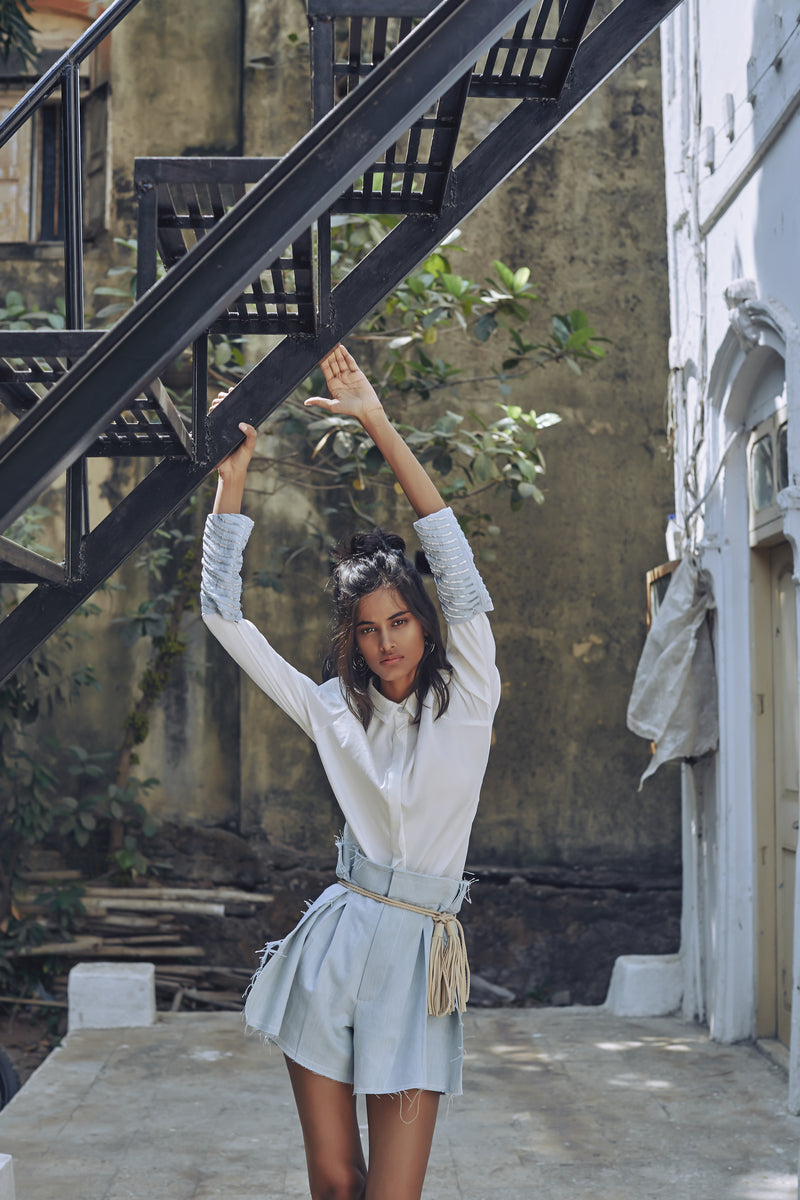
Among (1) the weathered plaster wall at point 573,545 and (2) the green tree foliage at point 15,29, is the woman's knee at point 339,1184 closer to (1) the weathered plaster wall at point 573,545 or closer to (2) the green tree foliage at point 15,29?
(1) the weathered plaster wall at point 573,545

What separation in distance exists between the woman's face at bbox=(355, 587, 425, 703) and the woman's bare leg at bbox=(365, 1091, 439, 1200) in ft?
2.57

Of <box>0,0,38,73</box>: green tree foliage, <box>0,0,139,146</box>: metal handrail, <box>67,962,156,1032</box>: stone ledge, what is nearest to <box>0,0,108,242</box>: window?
<box>0,0,38,73</box>: green tree foliage

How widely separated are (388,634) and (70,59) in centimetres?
160

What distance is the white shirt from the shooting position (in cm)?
232

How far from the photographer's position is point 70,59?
2834 millimetres

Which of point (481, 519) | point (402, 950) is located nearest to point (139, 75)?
point (481, 519)

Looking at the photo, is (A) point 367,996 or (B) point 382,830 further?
(B) point 382,830

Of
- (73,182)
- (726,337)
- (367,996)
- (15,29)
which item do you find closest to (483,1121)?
(367,996)

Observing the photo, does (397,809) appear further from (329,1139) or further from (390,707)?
(329,1139)

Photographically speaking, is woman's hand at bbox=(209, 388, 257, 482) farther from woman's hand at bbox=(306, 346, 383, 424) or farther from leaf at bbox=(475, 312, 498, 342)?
leaf at bbox=(475, 312, 498, 342)

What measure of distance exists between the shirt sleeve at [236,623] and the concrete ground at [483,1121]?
2.12 meters

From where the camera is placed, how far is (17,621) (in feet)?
9.27

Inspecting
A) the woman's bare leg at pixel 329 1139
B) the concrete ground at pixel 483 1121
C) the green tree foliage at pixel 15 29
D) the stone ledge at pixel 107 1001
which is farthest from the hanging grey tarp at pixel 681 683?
the green tree foliage at pixel 15 29

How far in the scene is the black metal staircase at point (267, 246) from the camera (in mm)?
2074
